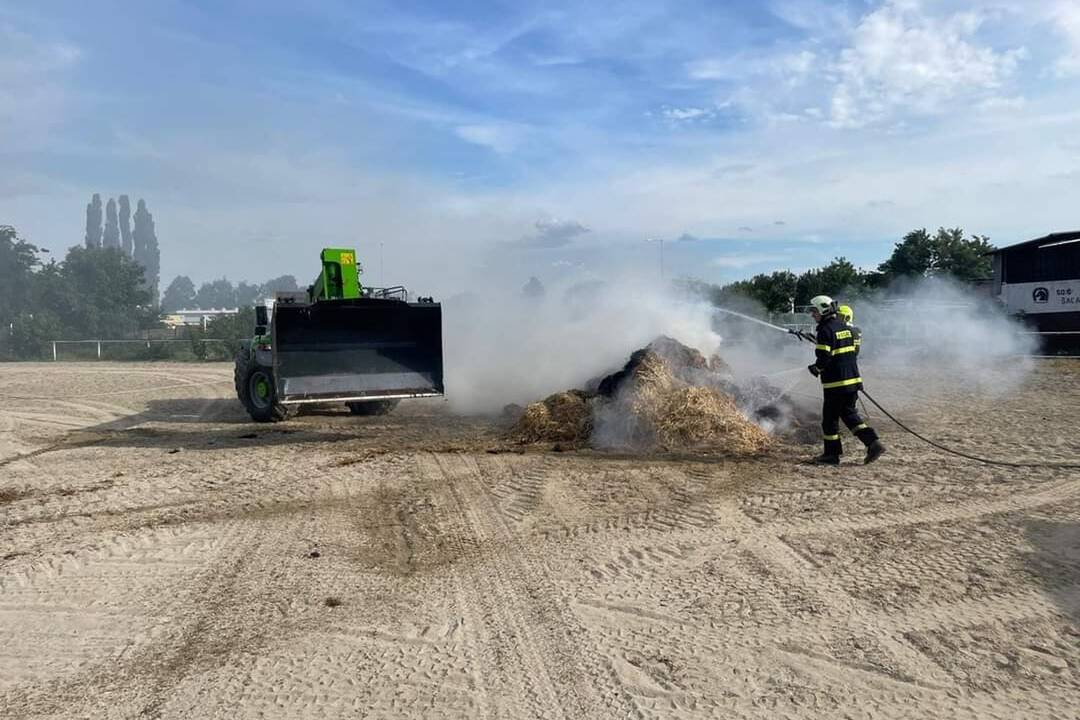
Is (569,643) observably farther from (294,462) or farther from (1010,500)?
(294,462)

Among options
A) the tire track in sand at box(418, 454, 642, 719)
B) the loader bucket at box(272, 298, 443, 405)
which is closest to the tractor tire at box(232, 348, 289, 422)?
the loader bucket at box(272, 298, 443, 405)

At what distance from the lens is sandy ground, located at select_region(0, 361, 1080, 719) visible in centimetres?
370

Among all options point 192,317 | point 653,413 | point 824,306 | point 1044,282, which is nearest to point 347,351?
point 653,413

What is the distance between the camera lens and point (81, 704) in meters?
3.65

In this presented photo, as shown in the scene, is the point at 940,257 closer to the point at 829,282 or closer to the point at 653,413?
the point at 829,282

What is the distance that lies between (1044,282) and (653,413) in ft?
81.4

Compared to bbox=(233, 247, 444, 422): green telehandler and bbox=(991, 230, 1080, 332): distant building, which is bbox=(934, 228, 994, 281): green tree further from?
bbox=(233, 247, 444, 422): green telehandler

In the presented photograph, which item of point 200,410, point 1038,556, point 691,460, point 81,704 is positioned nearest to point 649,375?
point 691,460

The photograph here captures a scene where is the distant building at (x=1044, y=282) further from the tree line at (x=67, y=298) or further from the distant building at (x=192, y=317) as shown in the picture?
the tree line at (x=67, y=298)

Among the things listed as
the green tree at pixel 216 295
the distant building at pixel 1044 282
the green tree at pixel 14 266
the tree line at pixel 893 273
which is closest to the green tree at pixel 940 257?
the tree line at pixel 893 273

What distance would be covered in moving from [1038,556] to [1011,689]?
7.58 feet

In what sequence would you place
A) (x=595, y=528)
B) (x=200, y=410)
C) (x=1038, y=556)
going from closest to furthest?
(x=1038, y=556) → (x=595, y=528) → (x=200, y=410)

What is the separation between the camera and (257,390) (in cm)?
1428

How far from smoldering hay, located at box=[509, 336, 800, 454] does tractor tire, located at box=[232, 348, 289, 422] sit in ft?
17.1
